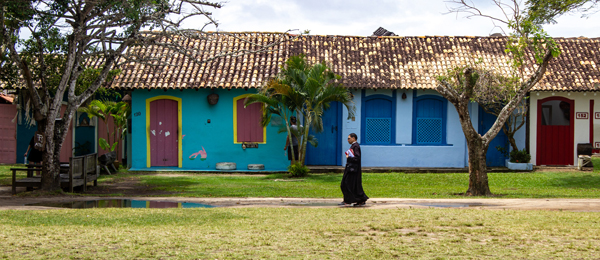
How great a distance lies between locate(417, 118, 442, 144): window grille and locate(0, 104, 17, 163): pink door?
42.8ft

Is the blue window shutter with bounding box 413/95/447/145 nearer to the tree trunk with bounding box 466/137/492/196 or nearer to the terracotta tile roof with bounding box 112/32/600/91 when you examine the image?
the terracotta tile roof with bounding box 112/32/600/91

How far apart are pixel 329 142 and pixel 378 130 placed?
1.59 m

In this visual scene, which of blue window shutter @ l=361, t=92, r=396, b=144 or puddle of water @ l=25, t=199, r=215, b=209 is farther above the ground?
blue window shutter @ l=361, t=92, r=396, b=144

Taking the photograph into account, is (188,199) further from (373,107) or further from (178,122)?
(373,107)

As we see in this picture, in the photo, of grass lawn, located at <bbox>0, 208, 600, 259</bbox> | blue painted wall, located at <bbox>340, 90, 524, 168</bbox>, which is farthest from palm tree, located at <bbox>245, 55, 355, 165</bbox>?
grass lawn, located at <bbox>0, 208, 600, 259</bbox>

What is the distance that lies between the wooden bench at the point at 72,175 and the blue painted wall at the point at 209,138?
4.38 m

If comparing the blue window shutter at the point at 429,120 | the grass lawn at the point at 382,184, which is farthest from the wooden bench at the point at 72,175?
the blue window shutter at the point at 429,120

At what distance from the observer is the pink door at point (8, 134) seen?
62.5 ft

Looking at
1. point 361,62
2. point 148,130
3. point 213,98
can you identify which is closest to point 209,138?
point 213,98

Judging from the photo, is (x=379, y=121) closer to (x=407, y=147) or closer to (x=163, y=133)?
(x=407, y=147)

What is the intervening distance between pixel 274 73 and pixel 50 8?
7.45 meters

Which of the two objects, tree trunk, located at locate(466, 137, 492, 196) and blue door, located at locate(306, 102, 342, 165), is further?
blue door, located at locate(306, 102, 342, 165)

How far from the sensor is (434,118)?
60.2ft

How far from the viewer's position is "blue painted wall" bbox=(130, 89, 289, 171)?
711 inches
